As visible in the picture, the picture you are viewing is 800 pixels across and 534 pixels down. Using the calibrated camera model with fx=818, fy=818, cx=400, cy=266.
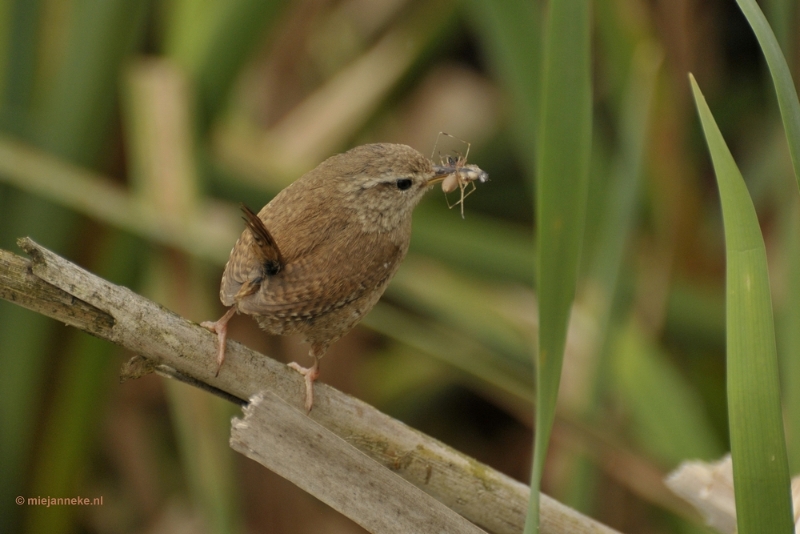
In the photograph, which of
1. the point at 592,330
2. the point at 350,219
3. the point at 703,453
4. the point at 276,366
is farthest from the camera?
the point at 592,330

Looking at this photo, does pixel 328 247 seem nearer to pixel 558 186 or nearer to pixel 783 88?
pixel 558 186

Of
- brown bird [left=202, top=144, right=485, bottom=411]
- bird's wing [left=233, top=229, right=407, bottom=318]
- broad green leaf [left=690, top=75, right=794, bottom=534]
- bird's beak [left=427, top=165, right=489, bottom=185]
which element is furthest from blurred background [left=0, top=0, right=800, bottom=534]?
broad green leaf [left=690, top=75, right=794, bottom=534]

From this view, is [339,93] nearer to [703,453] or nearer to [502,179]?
[502,179]

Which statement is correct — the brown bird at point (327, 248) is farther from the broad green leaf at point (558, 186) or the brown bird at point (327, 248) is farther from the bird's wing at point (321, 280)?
the broad green leaf at point (558, 186)

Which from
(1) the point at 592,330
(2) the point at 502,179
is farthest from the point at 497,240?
(2) the point at 502,179

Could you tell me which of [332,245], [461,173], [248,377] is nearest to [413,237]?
[461,173]

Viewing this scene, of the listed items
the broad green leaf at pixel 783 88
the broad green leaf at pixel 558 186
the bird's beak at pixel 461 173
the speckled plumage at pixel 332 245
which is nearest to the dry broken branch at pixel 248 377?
the speckled plumage at pixel 332 245
